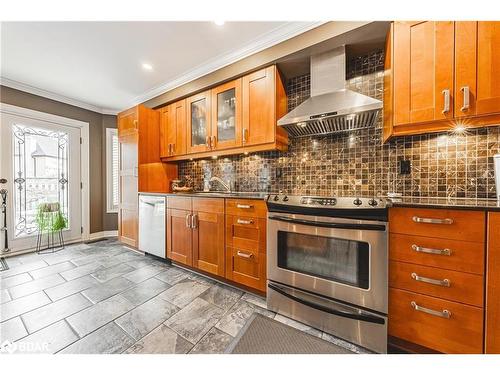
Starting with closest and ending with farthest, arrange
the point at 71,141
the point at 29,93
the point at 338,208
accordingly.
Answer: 1. the point at 338,208
2. the point at 29,93
3. the point at 71,141

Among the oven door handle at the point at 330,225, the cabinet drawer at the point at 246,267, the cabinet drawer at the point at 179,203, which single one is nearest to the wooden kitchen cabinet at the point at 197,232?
the cabinet drawer at the point at 179,203

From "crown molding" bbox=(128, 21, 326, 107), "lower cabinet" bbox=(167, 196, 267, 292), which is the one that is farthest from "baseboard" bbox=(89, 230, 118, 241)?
"crown molding" bbox=(128, 21, 326, 107)

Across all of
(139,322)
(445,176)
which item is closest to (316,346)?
(139,322)

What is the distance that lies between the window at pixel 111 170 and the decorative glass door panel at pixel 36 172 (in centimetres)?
63

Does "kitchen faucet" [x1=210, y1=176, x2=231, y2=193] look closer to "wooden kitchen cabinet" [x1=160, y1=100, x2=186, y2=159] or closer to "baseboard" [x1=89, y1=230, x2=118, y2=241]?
"wooden kitchen cabinet" [x1=160, y1=100, x2=186, y2=159]

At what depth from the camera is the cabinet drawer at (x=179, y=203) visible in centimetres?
229

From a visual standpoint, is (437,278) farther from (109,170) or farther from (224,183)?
(109,170)

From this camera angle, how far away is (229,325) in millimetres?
1469

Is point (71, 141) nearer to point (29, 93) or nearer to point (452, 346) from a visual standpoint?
point (29, 93)

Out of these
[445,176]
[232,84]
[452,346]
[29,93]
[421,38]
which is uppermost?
[29,93]

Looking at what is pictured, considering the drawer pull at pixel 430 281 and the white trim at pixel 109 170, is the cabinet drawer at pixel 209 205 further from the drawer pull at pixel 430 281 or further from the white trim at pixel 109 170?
the white trim at pixel 109 170

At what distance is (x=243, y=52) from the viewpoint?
6.89 ft

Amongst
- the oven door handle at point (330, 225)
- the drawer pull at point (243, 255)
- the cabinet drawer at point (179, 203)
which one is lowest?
the drawer pull at point (243, 255)

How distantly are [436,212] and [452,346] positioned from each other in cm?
76
